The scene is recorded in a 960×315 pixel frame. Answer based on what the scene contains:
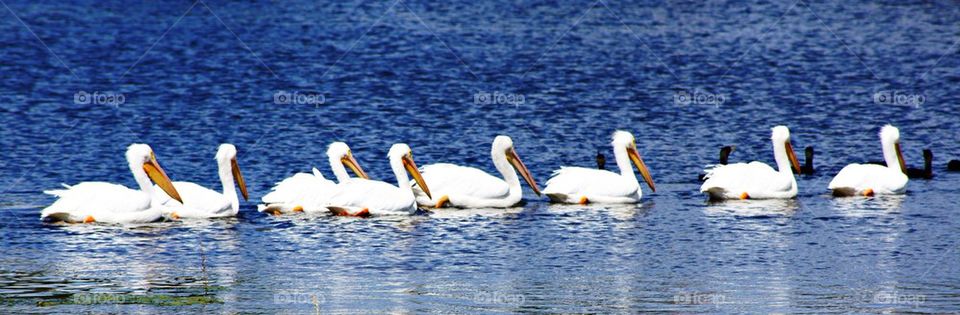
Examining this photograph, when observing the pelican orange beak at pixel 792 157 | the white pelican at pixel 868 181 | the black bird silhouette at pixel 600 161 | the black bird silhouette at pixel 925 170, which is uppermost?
the black bird silhouette at pixel 600 161

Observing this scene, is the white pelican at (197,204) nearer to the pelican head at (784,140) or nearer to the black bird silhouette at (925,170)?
the pelican head at (784,140)

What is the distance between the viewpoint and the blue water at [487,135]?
35.5 ft

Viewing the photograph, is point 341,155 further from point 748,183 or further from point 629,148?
point 748,183

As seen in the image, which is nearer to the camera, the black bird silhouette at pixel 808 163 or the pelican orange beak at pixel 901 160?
the pelican orange beak at pixel 901 160

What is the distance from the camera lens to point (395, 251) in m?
12.3

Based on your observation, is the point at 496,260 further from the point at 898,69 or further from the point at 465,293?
the point at 898,69

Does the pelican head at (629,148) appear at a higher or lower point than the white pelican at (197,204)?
higher

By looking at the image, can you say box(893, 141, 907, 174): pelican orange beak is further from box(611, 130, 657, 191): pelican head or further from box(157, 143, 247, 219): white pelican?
box(157, 143, 247, 219): white pelican

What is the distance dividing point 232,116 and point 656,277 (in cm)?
1108

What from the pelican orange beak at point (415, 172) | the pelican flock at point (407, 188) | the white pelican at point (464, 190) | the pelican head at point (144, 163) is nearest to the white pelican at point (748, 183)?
the pelican flock at point (407, 188)

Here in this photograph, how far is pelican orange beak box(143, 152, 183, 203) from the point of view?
1383 centimetres

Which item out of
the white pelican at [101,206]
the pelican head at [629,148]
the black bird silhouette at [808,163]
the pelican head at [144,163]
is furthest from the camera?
the black bird silhouette at [808,163]

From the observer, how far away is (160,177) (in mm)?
14062

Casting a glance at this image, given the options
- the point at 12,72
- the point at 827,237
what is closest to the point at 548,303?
the point at 827,237
